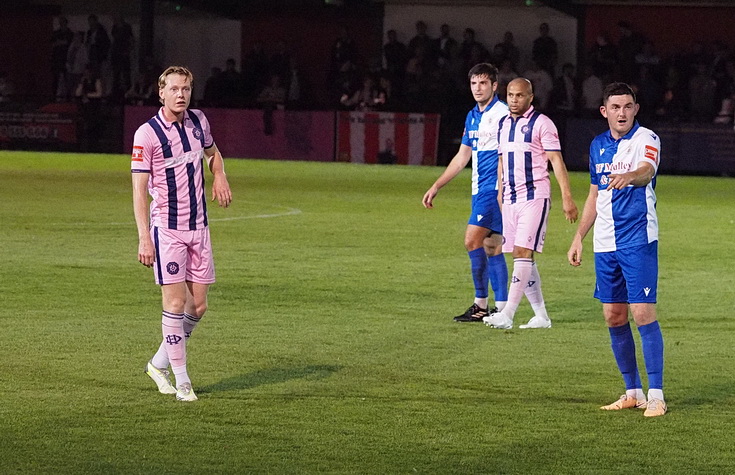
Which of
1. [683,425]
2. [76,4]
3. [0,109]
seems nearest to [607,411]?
[683,425]

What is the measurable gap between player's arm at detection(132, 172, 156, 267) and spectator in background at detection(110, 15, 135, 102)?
2682cm

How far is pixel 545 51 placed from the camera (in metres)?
30.9

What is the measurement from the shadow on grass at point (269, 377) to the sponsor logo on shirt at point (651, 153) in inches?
92.5

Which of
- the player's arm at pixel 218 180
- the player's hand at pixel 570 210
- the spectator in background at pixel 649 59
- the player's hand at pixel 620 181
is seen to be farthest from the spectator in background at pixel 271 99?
the player's hand at pixel 620 181

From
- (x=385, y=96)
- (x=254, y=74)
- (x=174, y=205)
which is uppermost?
(x=254, y=74)

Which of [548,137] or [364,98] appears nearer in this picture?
[548,137]

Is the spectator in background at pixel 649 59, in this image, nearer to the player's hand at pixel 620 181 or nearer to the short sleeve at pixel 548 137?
the short sleeve at pixel 548 137

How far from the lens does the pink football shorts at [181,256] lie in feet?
23.9

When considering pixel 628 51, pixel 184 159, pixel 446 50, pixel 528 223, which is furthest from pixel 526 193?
pixel 446 50

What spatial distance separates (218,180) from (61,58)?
2903 cm

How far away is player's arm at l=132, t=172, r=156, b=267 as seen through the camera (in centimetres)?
712

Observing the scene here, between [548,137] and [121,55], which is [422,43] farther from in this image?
[548,137]

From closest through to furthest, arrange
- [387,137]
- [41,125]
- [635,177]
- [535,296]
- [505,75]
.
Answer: [635,177] < [535,296] < [505,75] < [387,137] < [41,125]

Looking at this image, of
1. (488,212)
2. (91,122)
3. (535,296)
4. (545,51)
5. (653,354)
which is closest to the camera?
(653,354)
